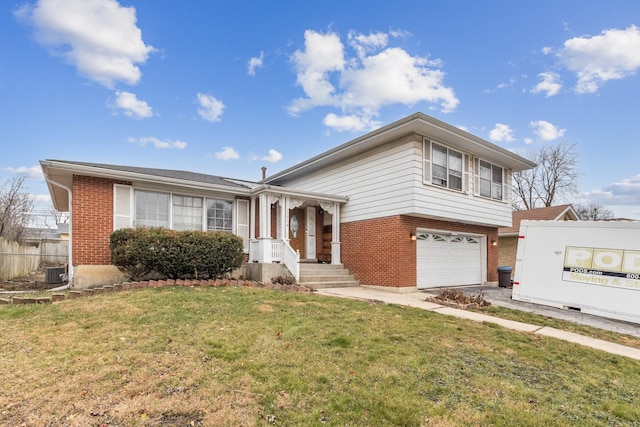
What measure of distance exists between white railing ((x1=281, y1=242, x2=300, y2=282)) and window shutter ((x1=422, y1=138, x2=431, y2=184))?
4.82 meters

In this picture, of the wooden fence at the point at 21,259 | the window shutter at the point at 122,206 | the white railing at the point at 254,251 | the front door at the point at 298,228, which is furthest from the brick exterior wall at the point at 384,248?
the wooden fence at the point at 21,259

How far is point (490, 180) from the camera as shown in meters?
13.6

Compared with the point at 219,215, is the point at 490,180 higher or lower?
higher

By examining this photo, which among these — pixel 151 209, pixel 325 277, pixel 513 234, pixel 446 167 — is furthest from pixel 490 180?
pixel 151 209

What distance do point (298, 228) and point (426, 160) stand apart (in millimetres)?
5840

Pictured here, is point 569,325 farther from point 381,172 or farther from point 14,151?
point 14,151

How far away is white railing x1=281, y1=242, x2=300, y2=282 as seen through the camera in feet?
35.9

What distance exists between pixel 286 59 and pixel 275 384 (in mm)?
14688

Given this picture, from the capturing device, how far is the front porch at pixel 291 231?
11.2 m

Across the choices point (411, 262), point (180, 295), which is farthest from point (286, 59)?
point (180, 295)

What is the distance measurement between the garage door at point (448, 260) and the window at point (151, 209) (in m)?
8.49

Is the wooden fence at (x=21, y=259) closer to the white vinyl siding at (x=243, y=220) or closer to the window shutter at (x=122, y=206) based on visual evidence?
the window shutter at (x=122, y=206)

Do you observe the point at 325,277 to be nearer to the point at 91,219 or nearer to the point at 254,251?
the point at 254,251

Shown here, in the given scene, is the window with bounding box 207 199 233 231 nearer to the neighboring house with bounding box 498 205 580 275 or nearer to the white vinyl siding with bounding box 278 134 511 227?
the white vinyl siding with bounding box 278 134 511 227
